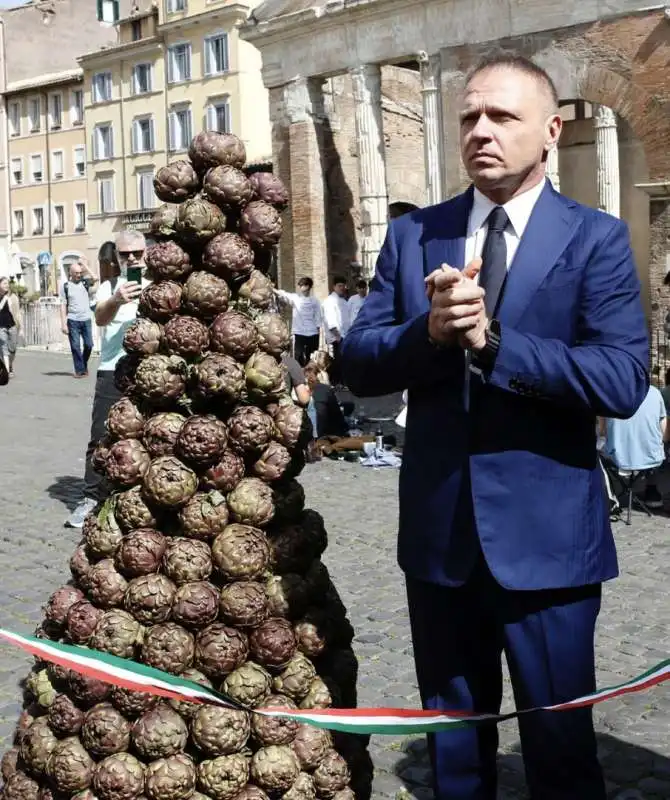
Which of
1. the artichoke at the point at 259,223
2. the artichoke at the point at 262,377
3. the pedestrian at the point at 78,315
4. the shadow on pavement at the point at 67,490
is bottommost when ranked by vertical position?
the shadow on pavement at the point at 67,490

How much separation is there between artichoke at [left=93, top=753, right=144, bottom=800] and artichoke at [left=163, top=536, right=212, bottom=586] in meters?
0.48

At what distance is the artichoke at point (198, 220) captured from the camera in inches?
124

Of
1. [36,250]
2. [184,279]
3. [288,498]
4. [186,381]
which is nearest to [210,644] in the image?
[288,498]

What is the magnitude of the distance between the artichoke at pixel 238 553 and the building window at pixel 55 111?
177 ft

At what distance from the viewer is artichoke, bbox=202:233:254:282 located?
3137 mm

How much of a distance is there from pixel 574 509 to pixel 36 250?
182ft

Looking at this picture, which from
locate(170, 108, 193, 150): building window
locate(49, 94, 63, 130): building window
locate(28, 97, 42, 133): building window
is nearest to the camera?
locate(170, 108, 193, 150): building window

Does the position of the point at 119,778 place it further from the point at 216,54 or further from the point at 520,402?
the point at 216,54

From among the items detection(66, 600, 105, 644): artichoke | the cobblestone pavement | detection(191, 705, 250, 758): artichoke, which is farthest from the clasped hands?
the cobblestone pavement

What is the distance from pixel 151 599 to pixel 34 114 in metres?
56.4

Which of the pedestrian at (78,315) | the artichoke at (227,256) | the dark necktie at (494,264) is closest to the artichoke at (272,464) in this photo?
the artichoke at (227,256)

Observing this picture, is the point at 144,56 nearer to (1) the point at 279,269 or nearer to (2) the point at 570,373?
(1) the point at 279,269

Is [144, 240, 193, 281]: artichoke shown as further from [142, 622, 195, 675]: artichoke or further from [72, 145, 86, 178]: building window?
[72, 145, 86, 178]: building window

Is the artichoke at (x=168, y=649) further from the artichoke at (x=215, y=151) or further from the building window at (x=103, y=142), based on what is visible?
the building window at (x=103, y=142)
